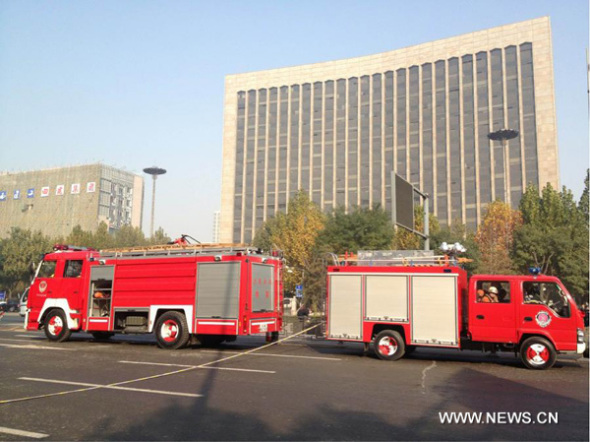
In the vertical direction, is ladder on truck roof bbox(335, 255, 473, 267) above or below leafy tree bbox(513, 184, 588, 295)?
below

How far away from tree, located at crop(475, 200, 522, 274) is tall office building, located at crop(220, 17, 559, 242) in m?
23.3

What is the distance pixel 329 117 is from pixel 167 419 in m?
88.7

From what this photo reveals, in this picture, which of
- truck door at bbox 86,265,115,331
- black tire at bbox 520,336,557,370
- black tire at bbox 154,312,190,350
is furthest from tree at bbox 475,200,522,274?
truck door at bbox 86,265,115,331

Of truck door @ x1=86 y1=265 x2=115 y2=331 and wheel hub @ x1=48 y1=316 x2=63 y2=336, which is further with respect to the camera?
wheel hub @ x1=48 y1=316 x2=63 y2=336

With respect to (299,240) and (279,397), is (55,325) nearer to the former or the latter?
(279,397)

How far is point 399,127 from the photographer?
86250mm

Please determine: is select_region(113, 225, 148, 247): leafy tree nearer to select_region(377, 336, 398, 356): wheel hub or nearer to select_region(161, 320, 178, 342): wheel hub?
select_region(161, 320, 178, 342): wheel hub

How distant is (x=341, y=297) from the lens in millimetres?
14109

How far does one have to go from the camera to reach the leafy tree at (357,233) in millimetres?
38250

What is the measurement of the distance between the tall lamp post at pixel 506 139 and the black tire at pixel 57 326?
68316 millimetres

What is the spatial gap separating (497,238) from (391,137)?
39.9 metres

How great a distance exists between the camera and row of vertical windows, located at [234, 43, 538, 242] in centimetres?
7756

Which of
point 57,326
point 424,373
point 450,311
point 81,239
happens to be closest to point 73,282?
point 57,326

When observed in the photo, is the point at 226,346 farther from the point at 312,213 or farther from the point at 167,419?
the point at 312,213
